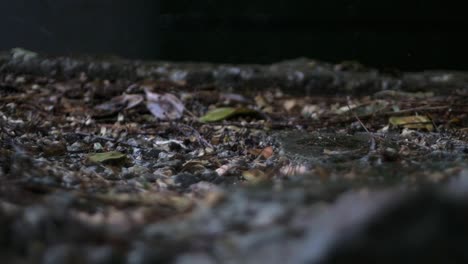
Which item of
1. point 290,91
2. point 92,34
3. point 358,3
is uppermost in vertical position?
point 358,3

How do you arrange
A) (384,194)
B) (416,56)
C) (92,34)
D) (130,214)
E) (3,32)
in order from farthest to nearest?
(416,56) < (92,34) < (3,32) < (130,214) < (384,194)

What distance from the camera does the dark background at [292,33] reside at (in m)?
2.81

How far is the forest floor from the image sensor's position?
47cm

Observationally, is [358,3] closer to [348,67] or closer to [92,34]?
[348,67]

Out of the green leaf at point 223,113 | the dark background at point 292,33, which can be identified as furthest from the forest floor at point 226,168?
the dark background at point 292,33

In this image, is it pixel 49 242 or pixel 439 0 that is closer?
pixel 49 242

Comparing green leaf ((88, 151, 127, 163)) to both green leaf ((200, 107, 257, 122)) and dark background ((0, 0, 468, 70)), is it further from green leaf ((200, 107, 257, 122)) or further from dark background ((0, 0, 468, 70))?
dark background ((0, 0, 468, 70))

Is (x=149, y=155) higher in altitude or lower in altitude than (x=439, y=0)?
lower

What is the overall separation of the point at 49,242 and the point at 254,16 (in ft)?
8.15

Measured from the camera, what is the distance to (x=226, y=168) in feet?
4.62

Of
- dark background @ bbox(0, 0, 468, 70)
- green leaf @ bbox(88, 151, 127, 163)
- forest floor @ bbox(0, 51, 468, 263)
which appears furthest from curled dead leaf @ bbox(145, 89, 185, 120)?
green leaf @ bbox(88, 151, 127, 163)

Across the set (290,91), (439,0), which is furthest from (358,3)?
(290,91)

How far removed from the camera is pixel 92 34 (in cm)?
270

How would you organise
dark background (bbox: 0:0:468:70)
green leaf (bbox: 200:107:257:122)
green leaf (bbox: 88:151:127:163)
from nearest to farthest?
1. green leaf (bbox: 88:151:127:163)
2. green leaf (bbox: 200:107:257:122)
3. dark background (bbox: 0:0:468:70)
